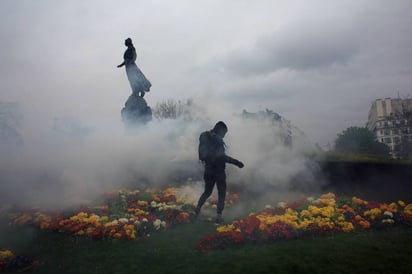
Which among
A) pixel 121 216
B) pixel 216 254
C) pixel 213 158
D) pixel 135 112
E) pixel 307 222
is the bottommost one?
pixel 216 254

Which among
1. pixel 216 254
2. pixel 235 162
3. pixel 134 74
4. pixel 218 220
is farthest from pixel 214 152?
pixel 134 74

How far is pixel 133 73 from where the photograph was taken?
17875 mm

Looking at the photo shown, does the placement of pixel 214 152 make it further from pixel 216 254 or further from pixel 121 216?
pixel 216 254

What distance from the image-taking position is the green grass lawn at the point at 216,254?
612 cm

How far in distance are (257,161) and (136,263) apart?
8.40 m

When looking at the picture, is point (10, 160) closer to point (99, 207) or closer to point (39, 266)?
point (99, 207)

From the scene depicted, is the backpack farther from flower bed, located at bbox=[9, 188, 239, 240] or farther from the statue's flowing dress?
the statue's flowing dress

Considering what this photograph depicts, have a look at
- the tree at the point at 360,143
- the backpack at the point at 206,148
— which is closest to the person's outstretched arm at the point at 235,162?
the backpack at the point at 206,148

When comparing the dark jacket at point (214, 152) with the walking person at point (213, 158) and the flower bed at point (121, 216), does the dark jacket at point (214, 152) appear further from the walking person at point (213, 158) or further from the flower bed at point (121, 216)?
the flower bed at point (121, 216)

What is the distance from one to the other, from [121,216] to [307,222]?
15.7 feet

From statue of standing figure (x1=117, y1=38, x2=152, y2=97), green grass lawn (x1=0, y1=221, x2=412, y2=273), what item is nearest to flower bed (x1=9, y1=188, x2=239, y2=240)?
green grass lawn (x1=0, y1=221, x2=412, y2=273)

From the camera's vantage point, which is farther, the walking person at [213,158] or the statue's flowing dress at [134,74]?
the statue's flowing dress at [134,74]

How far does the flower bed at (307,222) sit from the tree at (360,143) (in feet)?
105

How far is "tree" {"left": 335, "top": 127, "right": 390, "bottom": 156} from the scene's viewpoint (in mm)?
40213
